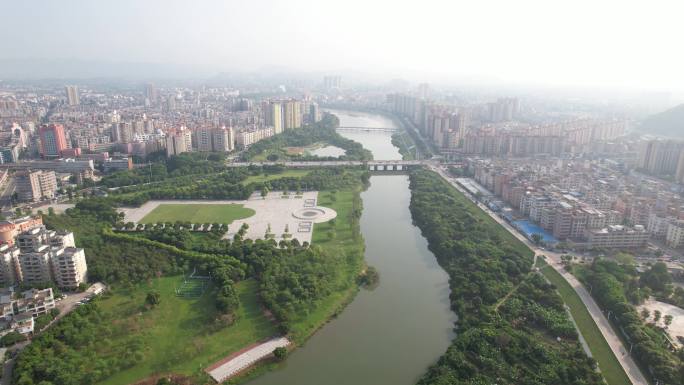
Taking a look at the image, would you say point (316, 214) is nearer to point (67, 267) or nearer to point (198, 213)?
point (198, 213)

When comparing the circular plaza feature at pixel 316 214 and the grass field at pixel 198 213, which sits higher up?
the circular plaza feature at pixel 316 214

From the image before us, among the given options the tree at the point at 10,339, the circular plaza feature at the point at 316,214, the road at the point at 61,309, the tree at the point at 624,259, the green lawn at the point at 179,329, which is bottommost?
the green lawn at the point at 179,329

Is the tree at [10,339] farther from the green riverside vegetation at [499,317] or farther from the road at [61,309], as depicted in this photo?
the green riverside vegetation at [499,317]

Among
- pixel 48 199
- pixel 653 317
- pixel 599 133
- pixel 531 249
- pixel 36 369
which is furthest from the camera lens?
pixel 599 133

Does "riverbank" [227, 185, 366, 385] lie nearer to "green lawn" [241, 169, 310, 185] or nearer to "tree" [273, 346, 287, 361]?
"tree" [273, 346, 287, 361]

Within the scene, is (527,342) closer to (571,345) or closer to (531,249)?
(571,345)

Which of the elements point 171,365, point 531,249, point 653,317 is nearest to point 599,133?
point 531,249

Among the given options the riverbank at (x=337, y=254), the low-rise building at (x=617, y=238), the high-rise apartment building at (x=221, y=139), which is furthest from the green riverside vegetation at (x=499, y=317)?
the high-rise apartment building at (x=221, y=139)
